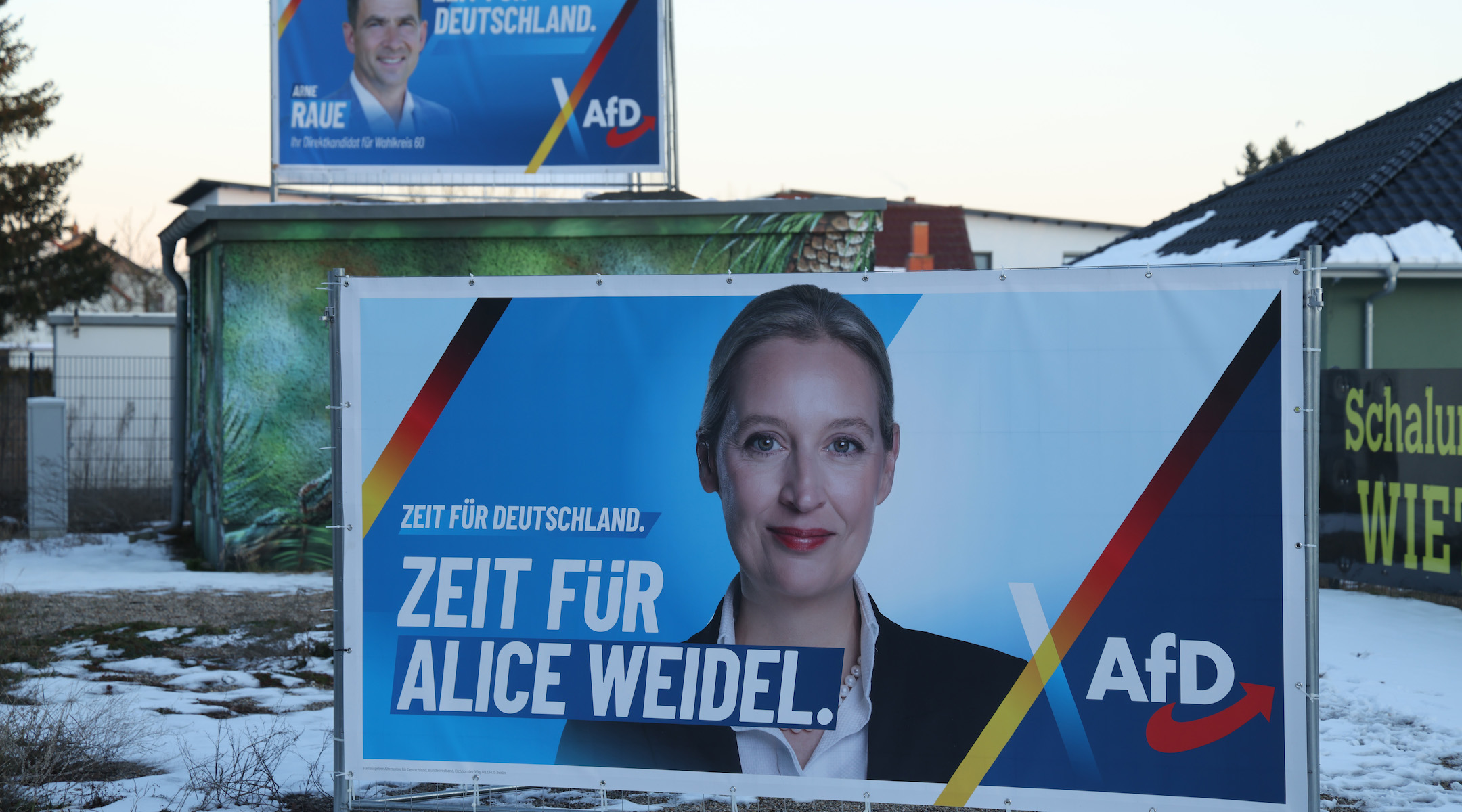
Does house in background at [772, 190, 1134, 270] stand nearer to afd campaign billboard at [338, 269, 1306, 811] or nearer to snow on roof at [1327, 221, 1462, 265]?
snow on roof at [1327, 221, 1462, 265]

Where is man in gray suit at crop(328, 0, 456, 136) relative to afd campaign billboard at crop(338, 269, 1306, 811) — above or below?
above

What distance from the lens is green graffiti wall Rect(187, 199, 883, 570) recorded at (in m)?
10.6

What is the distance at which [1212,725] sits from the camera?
155 inches

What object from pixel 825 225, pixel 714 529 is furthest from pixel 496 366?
pixel 825 225

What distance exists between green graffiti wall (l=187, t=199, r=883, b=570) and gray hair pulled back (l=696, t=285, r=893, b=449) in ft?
21.0

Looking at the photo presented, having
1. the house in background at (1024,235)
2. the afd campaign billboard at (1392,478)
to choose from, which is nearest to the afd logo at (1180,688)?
the afd campaign billboard at (1392,478)

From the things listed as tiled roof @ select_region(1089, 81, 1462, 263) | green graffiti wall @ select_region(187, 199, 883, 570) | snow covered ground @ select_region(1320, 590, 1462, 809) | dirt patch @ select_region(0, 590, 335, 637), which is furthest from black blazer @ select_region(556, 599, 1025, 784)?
tiled roof @ select_region(1089, 81, 1462, 263)

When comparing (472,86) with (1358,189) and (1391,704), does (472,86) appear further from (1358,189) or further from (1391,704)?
(1358,189)

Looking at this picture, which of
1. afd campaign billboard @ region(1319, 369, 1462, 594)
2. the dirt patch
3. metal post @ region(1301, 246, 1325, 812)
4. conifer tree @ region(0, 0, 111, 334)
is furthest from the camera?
conifer tree @ region(0, 0, 111, 334)

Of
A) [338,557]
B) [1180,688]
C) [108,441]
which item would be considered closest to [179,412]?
[108,441]

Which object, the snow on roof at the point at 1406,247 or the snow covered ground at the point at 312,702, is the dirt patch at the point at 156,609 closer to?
the snow covered ground at the point at 312,702

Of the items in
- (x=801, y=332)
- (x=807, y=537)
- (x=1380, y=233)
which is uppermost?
(x=1380, y=233)

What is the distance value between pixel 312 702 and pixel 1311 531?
5222 millimetres

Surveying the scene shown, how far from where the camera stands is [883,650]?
4.08 meters
